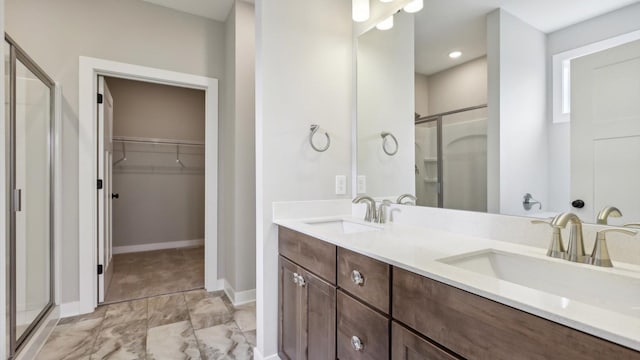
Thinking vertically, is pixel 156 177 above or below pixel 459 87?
below

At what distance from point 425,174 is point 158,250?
432 centimetres

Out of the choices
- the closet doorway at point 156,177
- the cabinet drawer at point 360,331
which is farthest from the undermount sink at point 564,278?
the closet doorway at point 156,177

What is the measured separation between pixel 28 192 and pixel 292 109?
1.86 metres

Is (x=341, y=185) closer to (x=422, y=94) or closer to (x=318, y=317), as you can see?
(x=422, y=94)

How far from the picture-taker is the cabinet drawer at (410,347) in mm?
806

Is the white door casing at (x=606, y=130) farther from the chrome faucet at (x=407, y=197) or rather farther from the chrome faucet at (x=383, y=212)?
the chrome faucet at (x=383, y=212)

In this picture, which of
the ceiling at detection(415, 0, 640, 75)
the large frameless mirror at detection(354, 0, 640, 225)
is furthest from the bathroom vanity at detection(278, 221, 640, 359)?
the ceiling at detection(415, 0, 640, 75)

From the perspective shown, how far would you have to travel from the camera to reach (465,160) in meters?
1.43

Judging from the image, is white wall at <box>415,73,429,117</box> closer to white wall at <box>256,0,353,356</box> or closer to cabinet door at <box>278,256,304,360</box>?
white wall at <box>256,0,353,356</box>

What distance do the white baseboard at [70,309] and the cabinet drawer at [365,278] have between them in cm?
249

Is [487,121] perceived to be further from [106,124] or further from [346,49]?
[106,124]

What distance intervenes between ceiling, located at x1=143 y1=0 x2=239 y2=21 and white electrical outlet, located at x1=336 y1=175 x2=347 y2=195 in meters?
2.03

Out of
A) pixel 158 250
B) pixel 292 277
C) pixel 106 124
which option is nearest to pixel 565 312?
pixel 292 277

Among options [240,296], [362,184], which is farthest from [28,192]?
[362,184]
